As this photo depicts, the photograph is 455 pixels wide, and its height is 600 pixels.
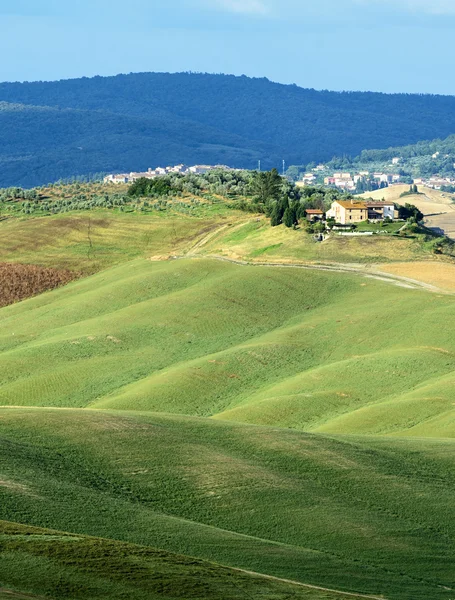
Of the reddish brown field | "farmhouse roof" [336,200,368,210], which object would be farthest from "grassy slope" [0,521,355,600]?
"farmhouse roof" [336,200,368,210]

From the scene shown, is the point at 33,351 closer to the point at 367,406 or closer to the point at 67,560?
the point at 367,406

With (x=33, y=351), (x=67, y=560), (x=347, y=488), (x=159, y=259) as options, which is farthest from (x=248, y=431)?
(x=159, y=259)

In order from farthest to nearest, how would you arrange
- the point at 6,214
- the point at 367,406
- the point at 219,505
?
the point at 6,214 → the point at 367,406 → the point at 219,505

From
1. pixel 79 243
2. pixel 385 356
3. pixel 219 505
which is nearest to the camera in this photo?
pixel 219 505

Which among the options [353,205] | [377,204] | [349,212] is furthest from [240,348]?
[377,204]

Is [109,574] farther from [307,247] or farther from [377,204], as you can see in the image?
[377,204]

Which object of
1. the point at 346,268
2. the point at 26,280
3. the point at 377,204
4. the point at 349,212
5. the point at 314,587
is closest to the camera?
the point at 314,587

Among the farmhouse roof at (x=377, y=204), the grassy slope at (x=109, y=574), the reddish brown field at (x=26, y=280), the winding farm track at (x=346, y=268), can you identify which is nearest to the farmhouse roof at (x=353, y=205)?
the farmhouse roof at (x=377, y=204)
